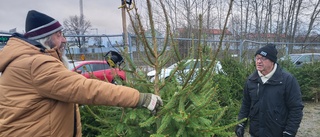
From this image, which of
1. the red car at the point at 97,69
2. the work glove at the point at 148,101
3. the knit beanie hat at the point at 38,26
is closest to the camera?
the work glove at the point at 148,101

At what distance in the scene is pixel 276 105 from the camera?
2.78 metres

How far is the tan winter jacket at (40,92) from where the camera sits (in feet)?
4.88

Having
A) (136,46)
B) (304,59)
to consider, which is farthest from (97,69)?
(304,59)

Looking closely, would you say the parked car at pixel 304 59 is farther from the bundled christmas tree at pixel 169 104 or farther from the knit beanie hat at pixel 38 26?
the knit beanie hat at pixel 38 26

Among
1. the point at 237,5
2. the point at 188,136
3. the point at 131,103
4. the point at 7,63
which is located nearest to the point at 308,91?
the point at 188,136

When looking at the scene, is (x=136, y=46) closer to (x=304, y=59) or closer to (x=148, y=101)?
(x=148, y=101)

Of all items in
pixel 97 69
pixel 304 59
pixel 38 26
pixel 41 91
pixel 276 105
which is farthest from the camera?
pixel 304 59

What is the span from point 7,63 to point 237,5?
26585mm

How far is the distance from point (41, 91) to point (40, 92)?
0.07 feet

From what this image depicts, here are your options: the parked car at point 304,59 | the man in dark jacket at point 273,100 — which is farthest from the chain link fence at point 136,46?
the parked car at point 304,59

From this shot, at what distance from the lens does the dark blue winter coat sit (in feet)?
8.74

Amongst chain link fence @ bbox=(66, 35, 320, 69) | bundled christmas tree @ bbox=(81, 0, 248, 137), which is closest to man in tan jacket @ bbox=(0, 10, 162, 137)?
bundled christmas tree @ bbox=(81, 0, 248, 137)

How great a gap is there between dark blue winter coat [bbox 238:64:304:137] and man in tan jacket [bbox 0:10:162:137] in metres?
1.74

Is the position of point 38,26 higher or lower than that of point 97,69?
higher
